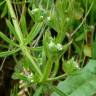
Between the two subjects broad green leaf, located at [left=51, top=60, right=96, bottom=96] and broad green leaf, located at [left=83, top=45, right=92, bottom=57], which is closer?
broad green leaf, located at [left=51, top=60, right=96, bottom=96]

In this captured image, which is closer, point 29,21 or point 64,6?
point 64,6

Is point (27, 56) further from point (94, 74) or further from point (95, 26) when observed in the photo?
point (95, 26)

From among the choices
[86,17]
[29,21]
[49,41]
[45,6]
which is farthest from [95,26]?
[49,41]

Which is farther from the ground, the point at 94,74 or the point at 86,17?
the point at 86,17

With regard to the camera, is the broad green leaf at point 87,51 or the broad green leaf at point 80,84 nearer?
the broad green leaf at point 80,84

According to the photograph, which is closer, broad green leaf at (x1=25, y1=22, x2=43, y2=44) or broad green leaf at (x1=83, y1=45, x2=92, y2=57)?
broad green leaf at (x1=25, y1=22, x2=43, y2=44)

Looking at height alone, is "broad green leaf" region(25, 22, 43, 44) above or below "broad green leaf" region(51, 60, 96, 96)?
above

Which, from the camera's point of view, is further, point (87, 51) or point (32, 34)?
point (87, 51)

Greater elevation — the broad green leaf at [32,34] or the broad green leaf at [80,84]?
the broad green leaf at [32,34]
